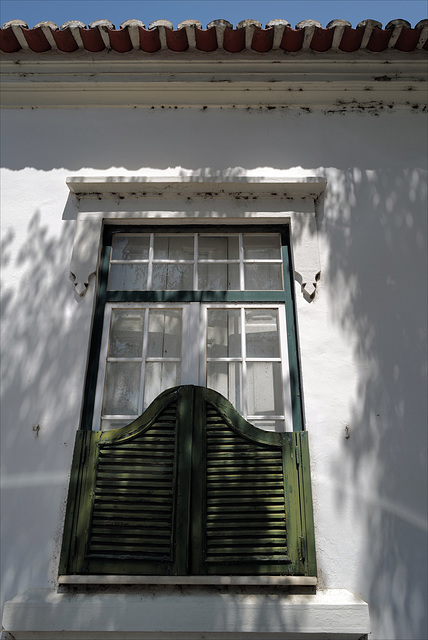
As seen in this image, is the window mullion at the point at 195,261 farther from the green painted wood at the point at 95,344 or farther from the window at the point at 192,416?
the green painted wood at the point at 95,344

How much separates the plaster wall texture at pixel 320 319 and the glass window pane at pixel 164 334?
0.44m

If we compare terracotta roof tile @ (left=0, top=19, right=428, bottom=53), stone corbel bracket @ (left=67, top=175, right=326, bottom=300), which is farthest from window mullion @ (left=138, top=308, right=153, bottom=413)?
terracotta roof tile @ (left=0, top=19, right=428, bottom=53)

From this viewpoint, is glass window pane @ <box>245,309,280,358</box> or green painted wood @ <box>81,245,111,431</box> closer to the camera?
green painted wood @ <box>81,245,111,431</box>

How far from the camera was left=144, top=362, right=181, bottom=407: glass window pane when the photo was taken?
3.49 metres

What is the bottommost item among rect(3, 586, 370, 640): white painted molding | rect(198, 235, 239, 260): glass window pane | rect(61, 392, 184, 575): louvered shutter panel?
rect(3, 586, 370, 640): white painted molding

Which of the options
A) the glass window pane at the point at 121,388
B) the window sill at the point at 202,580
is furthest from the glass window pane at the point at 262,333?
the window sill at the point at 202,580

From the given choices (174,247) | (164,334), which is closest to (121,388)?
(164,334)

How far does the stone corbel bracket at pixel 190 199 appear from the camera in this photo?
3.82m

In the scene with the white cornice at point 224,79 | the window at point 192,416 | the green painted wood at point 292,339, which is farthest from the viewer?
the white cornice at point 224,79

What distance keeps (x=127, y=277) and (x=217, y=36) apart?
6.48ft

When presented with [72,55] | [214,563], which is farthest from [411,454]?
[72,55]

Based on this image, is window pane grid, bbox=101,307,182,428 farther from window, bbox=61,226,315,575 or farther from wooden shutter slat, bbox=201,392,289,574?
wooden shutter slat, bbox=201,392,289,574

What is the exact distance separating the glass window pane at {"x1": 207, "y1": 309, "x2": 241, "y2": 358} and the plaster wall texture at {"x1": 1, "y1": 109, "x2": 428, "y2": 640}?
44 centimetres

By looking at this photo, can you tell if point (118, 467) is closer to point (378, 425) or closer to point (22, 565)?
point (22, 565)
